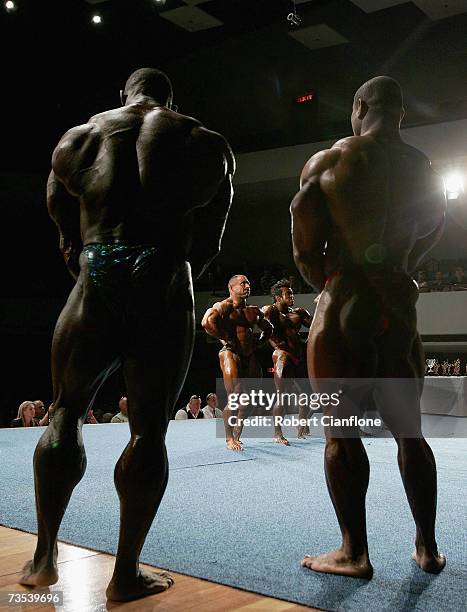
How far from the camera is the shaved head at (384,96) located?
299cm

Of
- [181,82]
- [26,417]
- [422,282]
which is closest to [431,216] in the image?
[26,417]

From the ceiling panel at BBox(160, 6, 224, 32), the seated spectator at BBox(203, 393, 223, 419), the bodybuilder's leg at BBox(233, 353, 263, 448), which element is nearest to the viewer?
the bodybuilder's leg at BBox(233, 353, 263, 448)

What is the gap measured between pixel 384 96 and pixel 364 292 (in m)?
0.95

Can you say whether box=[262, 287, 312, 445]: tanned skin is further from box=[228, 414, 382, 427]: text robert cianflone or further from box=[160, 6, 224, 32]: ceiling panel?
box=[160, 6, 224, 32]: ceiling panel

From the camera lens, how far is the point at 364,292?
9.30ft

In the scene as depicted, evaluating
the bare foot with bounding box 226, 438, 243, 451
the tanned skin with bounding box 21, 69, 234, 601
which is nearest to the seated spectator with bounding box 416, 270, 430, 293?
the bare foot with bounding box 226, 438, 243, 451

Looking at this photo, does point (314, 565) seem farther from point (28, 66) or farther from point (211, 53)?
point (211, 53)

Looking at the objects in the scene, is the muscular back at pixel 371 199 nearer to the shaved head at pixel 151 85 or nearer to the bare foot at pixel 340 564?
the shaved head at pixel 151 85

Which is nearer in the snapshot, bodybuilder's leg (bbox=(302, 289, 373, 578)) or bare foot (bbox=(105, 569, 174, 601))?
bare foot (bbox=(105, 569, 174, 601))

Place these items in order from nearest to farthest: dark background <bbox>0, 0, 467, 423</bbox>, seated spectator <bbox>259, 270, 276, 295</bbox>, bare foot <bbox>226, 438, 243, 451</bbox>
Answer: bare foot <bbox>226, 438, 243, 451</bbox> < dark background <bbox>0, 0, 467, 423</bbox> < seated spectator <bbox>259, 270, 276, 295</bbox>

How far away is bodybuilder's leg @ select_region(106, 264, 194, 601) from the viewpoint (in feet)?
7.83

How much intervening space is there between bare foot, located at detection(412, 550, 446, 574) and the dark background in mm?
10687

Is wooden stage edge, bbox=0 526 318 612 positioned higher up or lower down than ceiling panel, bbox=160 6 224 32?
lower down

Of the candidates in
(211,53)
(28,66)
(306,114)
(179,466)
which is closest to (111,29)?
(28,66)
